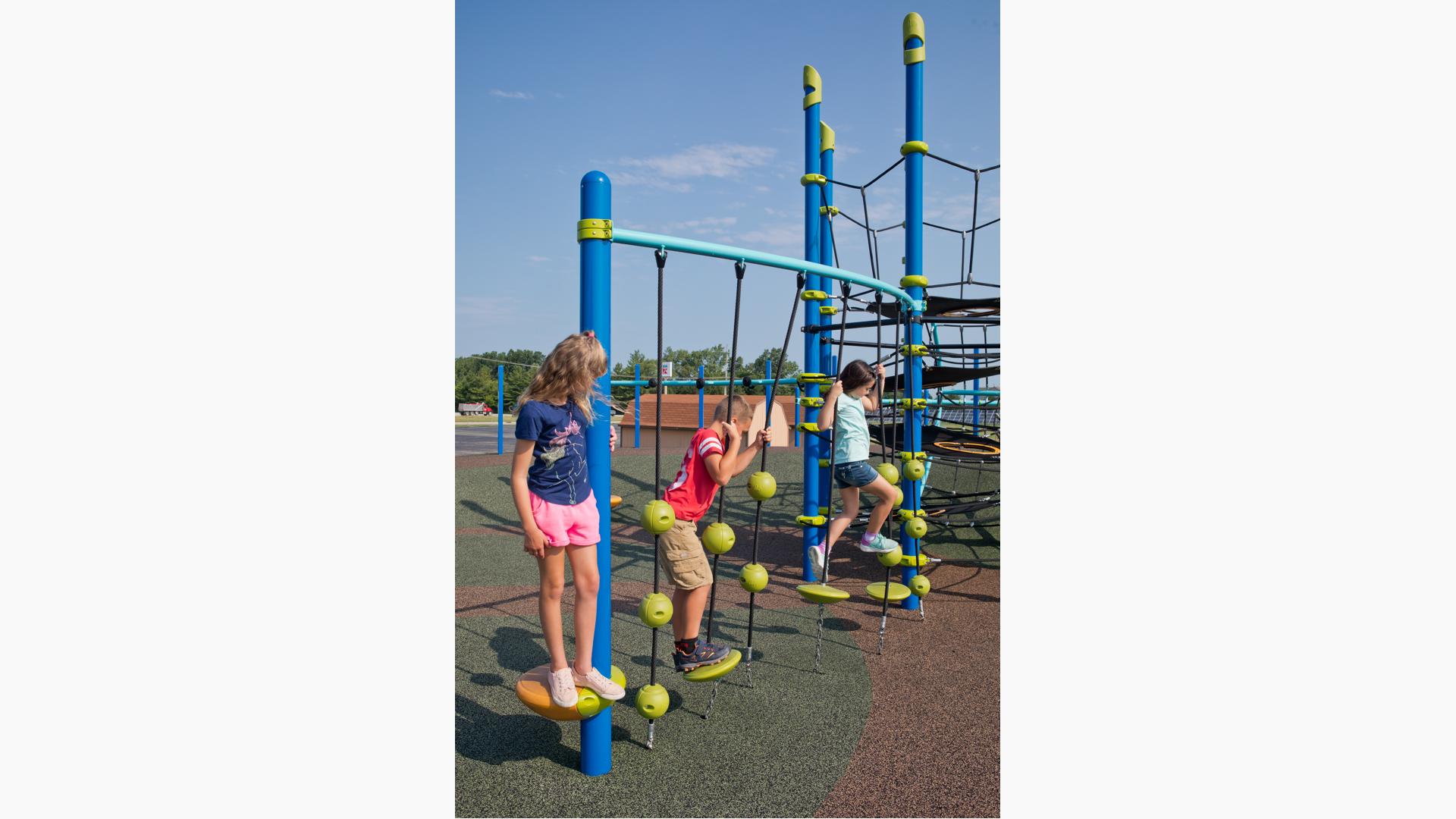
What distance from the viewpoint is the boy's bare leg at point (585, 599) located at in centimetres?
276

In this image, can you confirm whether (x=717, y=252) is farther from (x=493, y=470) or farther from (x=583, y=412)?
(x=493, y=470)

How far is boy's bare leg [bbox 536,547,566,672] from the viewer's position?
8.99 feet

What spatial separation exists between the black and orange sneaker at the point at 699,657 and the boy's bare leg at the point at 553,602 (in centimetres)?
66

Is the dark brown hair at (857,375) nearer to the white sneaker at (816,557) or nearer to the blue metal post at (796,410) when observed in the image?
the blue metal post at (796,410)

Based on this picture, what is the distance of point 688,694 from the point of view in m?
3.71

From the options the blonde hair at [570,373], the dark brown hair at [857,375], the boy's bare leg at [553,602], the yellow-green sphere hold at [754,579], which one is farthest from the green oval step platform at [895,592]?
the blonde hair at [570,373]

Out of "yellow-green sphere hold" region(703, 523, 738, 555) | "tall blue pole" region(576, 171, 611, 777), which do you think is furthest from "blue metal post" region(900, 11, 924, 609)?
"tall blue pole" region(576, 171, 611, 777)

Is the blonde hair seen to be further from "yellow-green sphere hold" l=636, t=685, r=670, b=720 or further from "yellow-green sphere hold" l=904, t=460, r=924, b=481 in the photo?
"yellow-green sphere hold" l=904, t=460, r=924, b=481

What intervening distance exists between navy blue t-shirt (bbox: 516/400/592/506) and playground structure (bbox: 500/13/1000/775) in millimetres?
86

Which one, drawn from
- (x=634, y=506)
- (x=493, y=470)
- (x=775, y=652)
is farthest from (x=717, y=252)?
(x=493, y=470)

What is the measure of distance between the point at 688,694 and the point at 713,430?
1355mm

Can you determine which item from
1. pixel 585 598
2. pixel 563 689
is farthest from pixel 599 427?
pixel 563 689

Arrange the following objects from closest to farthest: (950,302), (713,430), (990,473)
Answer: (713,430) < (950,302) < (990,473)

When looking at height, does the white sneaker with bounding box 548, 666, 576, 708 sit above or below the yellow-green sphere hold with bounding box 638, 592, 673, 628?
below
